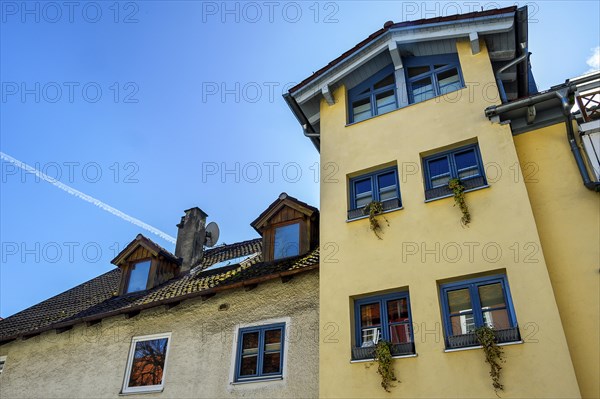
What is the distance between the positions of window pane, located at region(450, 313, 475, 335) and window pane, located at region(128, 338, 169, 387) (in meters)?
7.88

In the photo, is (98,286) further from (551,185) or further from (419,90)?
(551,185)

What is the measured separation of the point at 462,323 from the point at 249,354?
212 inches

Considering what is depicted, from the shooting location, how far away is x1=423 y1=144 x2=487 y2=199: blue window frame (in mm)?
10730

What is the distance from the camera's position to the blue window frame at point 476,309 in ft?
29.5

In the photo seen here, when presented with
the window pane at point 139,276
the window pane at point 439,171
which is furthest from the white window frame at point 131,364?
the window pane at point 439,171

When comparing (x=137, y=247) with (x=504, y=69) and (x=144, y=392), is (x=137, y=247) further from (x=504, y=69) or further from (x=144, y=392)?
(x=504, y=69)

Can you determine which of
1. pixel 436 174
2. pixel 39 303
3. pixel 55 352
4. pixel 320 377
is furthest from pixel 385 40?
pixel 39 303

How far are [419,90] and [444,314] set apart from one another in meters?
6.13

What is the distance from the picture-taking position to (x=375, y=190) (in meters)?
11.9

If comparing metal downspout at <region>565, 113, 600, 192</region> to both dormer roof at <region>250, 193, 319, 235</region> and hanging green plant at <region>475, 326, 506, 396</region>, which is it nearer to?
hanging green plant at <region>475, 326, 506, 396</region>

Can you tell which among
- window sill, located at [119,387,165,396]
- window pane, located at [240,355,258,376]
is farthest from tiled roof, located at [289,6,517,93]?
window sill, located at [119,387,165,396]

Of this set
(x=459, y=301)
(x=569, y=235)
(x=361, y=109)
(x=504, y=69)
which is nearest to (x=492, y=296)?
(x=459, y=301)

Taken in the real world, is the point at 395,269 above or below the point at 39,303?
below

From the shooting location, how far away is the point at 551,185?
10.4 metres
